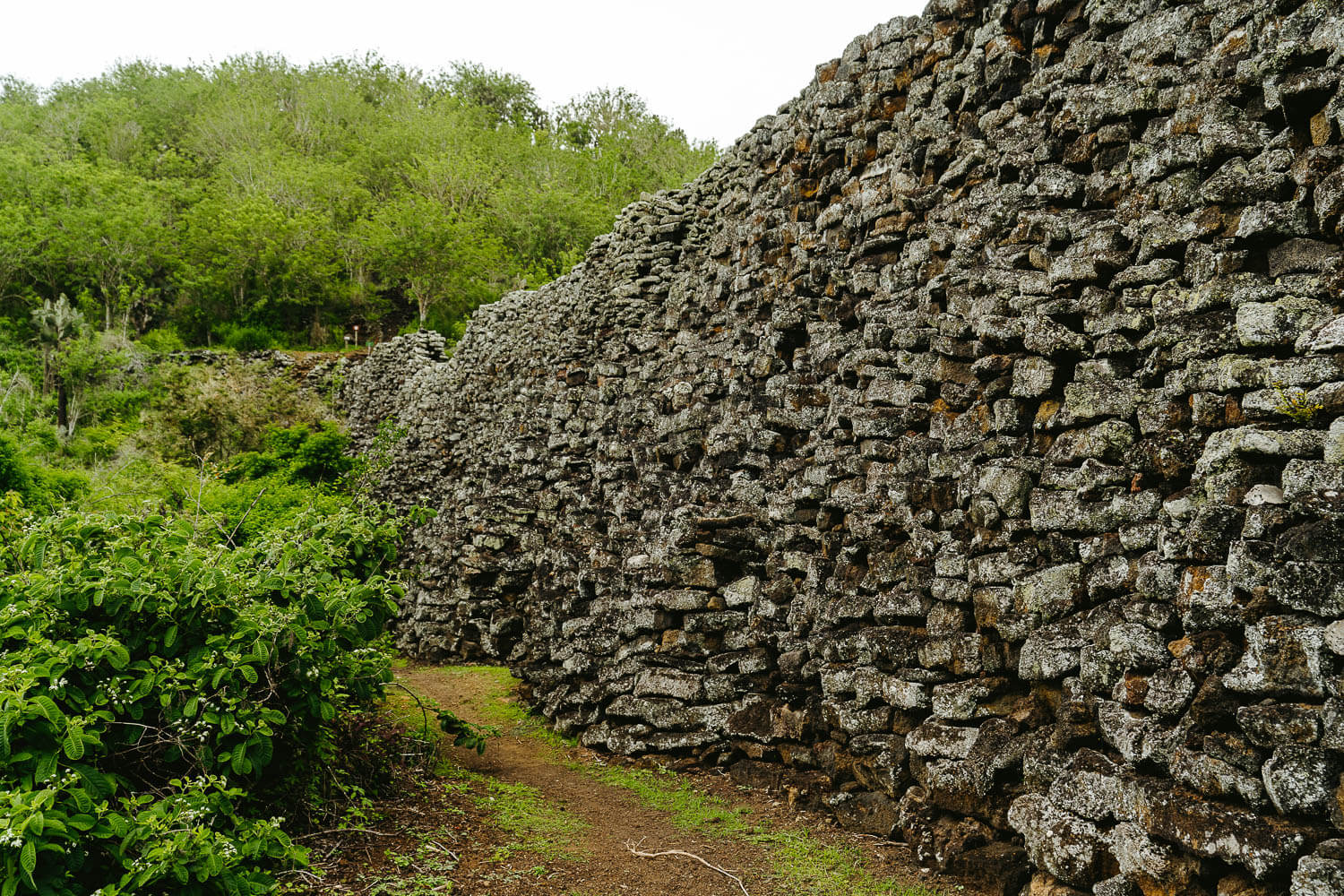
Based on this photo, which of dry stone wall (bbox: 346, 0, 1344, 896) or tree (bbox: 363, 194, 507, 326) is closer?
dry stone wall (bbox: 346, 0, 1344, 896)

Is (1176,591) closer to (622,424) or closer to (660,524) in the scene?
(660,524)

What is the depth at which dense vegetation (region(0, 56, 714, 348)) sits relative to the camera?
3331 cm

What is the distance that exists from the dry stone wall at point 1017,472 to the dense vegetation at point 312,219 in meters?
22.9

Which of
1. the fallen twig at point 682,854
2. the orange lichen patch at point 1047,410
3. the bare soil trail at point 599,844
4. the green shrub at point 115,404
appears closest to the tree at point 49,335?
the green shrub at point 115,404

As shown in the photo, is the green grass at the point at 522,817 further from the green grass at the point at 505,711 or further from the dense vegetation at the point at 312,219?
the dense vegetation at the point at 312,219

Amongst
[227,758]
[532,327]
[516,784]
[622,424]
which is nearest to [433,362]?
[532,327]

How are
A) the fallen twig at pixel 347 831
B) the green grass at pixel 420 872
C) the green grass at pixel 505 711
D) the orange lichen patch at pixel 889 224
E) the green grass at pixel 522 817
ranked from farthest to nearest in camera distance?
the green grass at pixel 505 711
the orange lichen patch at pixel 889 224
the green grass at pixel 522 817
the fallen twig at pixel 347 831
the green grass at pixel 420 872

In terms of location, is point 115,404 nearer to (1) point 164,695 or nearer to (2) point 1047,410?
(1) point 164,695

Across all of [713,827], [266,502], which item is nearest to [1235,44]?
[713,827]

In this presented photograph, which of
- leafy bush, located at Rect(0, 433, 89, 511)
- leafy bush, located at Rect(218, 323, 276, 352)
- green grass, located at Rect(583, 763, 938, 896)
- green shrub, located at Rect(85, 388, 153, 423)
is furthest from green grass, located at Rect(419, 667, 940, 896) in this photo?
leafy bush, located at Rect(218, 323, 276, 352)

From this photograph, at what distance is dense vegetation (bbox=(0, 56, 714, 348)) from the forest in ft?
0.44

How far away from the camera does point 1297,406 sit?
3928 millimetres

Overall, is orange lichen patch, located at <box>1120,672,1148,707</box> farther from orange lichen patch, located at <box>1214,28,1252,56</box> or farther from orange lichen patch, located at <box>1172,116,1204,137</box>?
orange lichen patch, located at <box>1214,28,1252,56</box>

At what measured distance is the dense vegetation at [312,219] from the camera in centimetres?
3331
